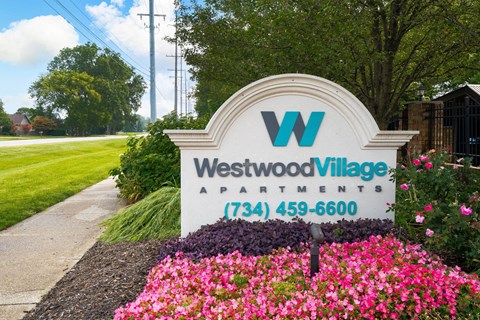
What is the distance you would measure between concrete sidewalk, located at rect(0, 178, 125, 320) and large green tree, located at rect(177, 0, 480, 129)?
4199mm

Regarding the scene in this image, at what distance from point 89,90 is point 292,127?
72710 millimetres

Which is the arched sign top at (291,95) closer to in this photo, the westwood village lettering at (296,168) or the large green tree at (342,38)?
the westwood village lettering at (296,168)

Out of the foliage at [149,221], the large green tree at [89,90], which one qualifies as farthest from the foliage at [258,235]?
the large green tree at [89,90]

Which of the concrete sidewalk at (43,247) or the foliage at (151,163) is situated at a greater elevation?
the foliage at (151,163)

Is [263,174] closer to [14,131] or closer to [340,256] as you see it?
[340,256]

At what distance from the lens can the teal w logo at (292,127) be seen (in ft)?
14.3

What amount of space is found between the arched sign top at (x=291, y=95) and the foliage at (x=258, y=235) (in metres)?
0.91

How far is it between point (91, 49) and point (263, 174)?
296 ft

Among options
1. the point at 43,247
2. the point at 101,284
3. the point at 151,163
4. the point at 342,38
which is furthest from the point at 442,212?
the point at 151,163

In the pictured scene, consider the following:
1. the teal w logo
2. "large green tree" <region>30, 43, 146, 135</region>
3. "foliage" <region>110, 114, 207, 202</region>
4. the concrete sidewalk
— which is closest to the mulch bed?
the concrete sidewalk

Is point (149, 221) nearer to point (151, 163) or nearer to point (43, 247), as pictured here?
point (43, 247)

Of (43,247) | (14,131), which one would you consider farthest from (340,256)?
(14,131)

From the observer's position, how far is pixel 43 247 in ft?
17.4

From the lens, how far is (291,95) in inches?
172
